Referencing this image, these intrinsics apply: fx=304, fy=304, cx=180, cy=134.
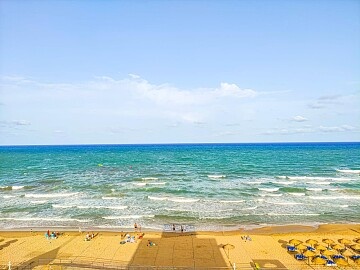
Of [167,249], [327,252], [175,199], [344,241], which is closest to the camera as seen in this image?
[327,252]

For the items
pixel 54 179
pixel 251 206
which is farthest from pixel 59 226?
pixel 54 179

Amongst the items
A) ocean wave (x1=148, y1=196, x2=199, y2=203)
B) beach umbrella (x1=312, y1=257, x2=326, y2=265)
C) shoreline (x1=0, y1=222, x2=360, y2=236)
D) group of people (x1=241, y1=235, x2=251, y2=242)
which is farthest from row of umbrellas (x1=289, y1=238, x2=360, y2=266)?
ocean wave (x1=148, y1=196, x2=199, y2=203)

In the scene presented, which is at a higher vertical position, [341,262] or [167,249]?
[341,262]

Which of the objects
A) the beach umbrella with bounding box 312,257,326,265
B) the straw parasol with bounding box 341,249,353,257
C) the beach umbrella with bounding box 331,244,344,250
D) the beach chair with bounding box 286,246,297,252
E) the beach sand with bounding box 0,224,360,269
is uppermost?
the beach umbrella with bounding box 331,244,344,250

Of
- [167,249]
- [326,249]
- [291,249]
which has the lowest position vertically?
[167,249]

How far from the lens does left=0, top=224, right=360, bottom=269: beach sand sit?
23.3m

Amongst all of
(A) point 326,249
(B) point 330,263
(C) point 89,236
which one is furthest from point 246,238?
(C) point 89,236

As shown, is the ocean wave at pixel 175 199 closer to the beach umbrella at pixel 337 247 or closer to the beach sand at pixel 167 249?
the beach sand at pixel 167 249

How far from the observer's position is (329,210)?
125ft

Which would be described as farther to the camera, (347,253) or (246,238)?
(246,238)

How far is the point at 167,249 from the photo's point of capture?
1031 inches

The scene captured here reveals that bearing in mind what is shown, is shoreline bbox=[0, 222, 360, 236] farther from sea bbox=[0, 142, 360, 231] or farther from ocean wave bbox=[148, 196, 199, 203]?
ocean wave bbox=[148, 196, 199, 203]

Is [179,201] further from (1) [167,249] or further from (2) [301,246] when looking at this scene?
(2) [301,246]

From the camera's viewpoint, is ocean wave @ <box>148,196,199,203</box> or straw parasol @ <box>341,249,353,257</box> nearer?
straw parasol @ <box>341,249,353,257</box>
